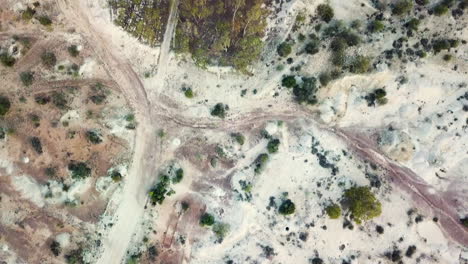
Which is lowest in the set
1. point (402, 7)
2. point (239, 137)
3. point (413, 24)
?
point (239, 137)

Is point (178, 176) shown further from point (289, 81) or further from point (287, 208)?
point (289, 81)

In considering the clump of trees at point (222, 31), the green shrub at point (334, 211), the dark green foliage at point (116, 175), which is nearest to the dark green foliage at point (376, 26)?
the clump of trees at point (222, 31)

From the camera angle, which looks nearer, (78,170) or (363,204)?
(363,204)

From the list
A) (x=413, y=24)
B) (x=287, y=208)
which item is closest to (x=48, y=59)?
(x=287, y=208)

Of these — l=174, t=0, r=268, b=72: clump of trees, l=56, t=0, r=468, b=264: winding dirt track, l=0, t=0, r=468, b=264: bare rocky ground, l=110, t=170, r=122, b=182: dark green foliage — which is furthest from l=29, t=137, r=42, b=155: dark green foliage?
l=174, t=0, r=268, b=72: clump of trees

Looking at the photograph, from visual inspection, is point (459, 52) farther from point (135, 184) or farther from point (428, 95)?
point (135, 184)

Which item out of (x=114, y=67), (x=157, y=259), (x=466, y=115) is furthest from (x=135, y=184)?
(x=466, y=115)
